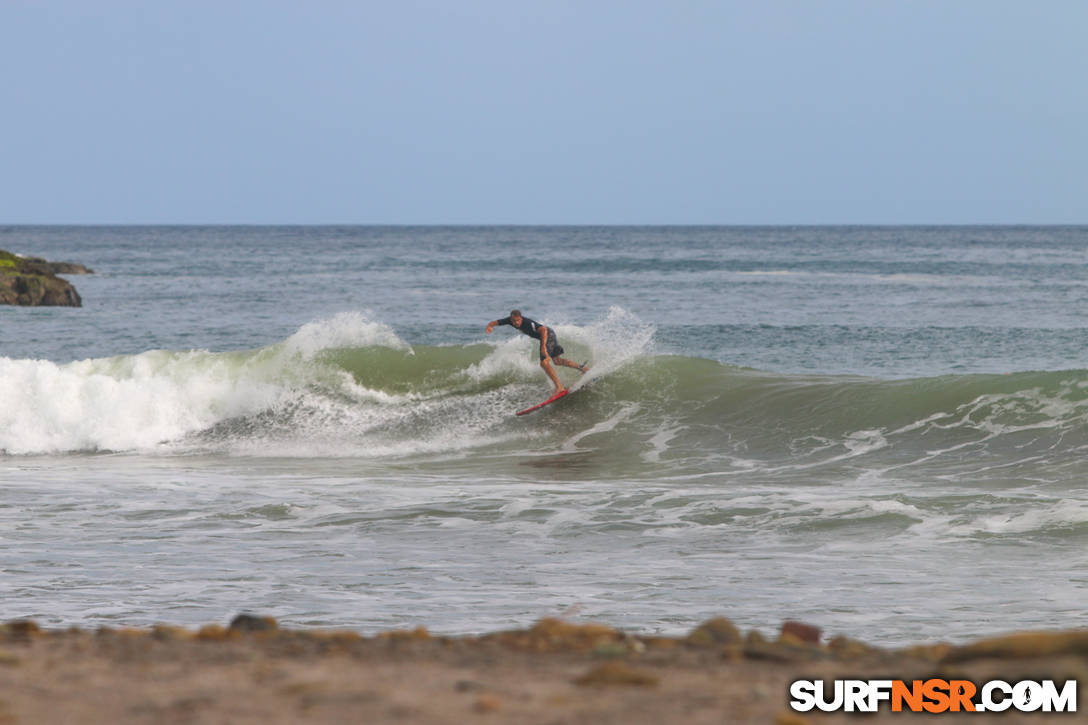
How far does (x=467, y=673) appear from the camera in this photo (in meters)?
4.67

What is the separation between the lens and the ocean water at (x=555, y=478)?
834 centimetres

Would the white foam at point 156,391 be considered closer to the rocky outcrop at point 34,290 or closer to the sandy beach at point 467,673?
the sandy beach at point 467,673

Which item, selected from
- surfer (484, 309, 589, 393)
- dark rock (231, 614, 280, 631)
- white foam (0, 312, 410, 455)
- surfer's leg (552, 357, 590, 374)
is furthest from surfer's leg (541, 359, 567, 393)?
dark rock (231, 614, 280, 631)

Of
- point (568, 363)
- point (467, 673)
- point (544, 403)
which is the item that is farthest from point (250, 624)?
point (568, 363)

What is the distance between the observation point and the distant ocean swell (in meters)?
15.5

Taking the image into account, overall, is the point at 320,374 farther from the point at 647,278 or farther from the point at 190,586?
the point at 647,278

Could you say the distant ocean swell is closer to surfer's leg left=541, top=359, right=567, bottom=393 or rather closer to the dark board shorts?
surfer's leg left=541, top=359, right=567, bottom=393

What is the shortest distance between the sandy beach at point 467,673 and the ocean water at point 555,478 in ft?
6.98

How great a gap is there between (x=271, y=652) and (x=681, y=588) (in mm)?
4176

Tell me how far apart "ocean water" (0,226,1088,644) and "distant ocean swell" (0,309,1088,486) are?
0.22 feet

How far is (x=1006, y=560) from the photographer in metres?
9.43

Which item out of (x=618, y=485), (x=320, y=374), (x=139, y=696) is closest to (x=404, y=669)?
(x=139, y=696)

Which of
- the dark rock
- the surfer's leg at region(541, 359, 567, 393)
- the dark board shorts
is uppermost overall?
the dark board shorts

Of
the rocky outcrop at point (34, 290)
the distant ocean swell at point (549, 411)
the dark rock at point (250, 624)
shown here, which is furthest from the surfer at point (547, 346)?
the rocky outcrop at point (34, 290)
